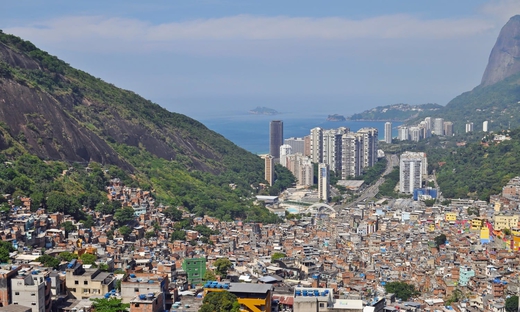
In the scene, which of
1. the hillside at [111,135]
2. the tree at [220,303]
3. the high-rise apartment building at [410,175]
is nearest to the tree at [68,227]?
the hillside at [111,135]

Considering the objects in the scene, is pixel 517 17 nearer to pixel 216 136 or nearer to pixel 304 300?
pixel 216 136

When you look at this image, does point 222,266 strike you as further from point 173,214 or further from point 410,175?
point 410,175

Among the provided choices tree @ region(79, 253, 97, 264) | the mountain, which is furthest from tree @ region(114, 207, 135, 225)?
the mountain

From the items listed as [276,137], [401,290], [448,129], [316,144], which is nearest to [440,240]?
[401,290]

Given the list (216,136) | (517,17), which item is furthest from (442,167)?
(517,17)

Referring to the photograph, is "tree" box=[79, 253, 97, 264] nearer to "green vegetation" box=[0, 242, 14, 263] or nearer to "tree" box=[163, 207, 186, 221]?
"green vegetation" box=[0, 242, 14, 263]
